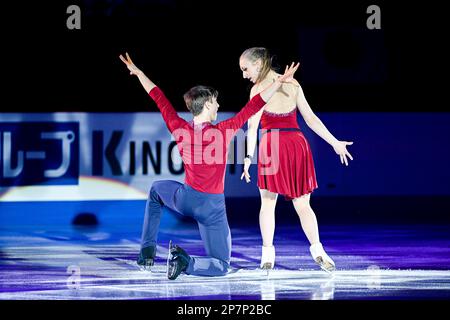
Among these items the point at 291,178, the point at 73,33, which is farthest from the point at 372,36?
the point at 291,178

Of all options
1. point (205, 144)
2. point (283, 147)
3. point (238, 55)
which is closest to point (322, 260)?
point (283, 147)

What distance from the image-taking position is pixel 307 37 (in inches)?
459

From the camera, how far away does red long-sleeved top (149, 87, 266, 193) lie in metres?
6.20

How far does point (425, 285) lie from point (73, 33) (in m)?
6.13

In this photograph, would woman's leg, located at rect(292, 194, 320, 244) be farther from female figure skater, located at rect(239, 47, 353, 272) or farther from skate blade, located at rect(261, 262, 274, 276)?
skate blade, located at rect(261, 262, 274, 276)

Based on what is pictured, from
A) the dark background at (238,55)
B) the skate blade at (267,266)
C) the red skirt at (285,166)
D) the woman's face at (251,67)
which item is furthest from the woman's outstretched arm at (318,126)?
the dark background at (238,55)

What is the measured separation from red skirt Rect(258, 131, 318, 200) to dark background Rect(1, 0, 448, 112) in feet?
13.6

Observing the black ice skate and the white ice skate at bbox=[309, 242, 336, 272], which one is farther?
the white ice skate at bbox=[309, 242, 336, 272]

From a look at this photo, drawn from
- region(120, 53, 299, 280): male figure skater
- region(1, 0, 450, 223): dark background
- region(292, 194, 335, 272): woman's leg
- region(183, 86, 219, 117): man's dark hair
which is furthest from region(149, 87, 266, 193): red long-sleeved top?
region(1, 0, 450, 223): dark background

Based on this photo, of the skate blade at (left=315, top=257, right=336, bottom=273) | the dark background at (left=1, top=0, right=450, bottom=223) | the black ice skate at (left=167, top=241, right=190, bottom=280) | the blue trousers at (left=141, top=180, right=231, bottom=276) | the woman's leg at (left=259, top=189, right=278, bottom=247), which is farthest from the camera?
the dark background at (left=1, top=0, right=450, bottom=223)

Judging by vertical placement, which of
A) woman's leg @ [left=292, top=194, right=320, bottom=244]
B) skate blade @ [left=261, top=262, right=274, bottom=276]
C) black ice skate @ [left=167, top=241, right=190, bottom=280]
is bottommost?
skate blade @ [left=261, top=262, right=274, bottom=276]

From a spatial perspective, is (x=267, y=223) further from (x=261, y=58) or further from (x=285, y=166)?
(x=261, y=58)

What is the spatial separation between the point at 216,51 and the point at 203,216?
17.8 ft
